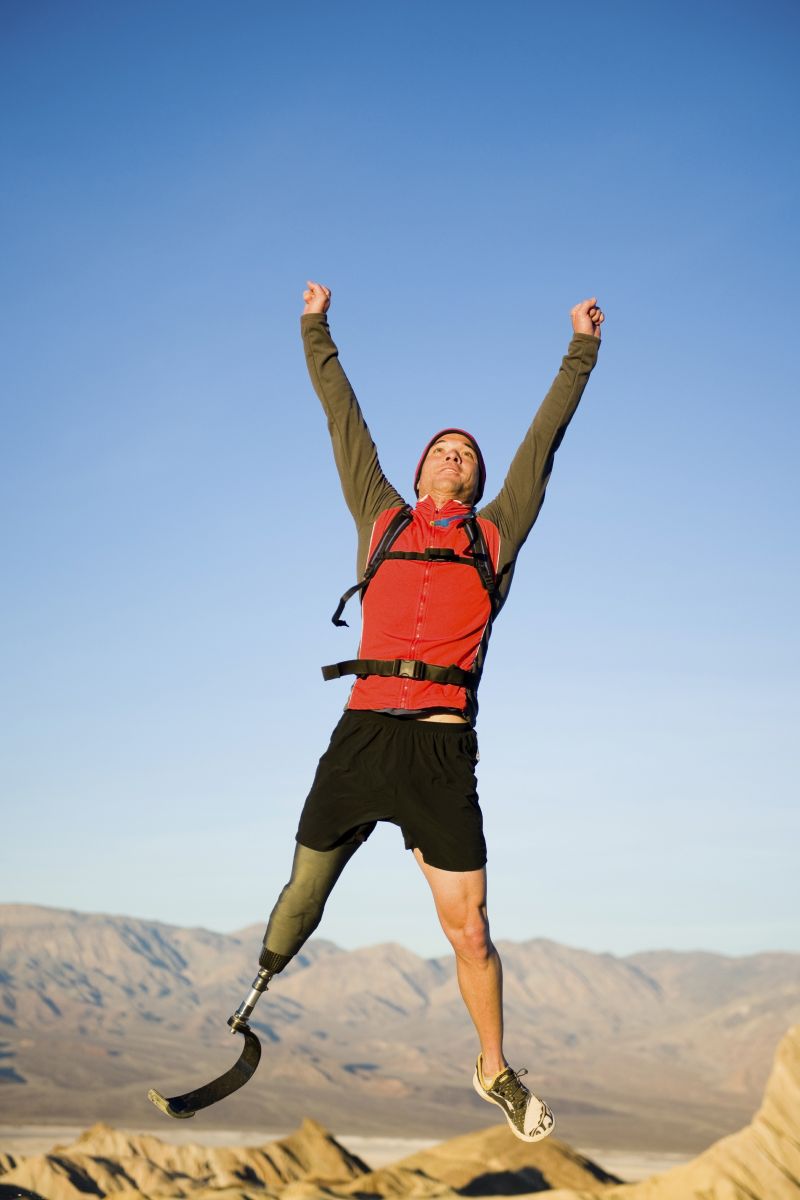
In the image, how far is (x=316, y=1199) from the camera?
43906 millimetres

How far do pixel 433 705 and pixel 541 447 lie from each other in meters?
1.78

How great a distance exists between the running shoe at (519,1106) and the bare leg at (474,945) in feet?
0.24

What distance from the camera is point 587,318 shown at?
24.3 ft

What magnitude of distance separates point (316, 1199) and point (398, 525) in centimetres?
4346

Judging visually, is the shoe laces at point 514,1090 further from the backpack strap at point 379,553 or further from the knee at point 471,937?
the backpack strap at point 379,553

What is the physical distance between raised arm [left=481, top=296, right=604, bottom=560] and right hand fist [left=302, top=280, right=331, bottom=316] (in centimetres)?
159

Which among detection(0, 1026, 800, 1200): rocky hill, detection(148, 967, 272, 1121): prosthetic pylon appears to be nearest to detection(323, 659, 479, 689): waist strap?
detection(148, 967, 272, 1121): prosthetic pylon

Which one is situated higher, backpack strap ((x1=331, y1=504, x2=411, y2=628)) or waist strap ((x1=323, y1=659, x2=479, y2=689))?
backpack strap ((x1=331, y1=504, x2=411, y2=628))

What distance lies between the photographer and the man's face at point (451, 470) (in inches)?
278

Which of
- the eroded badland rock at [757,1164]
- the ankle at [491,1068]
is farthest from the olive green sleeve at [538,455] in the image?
the eroded badland rock at [757,1164]

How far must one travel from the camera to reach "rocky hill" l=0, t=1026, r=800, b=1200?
38.1m

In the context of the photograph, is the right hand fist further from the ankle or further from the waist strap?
the ankle

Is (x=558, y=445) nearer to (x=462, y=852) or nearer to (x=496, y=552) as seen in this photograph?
(x=496, y=552)

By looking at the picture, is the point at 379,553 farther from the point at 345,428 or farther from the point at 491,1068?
the point at 491,1068
